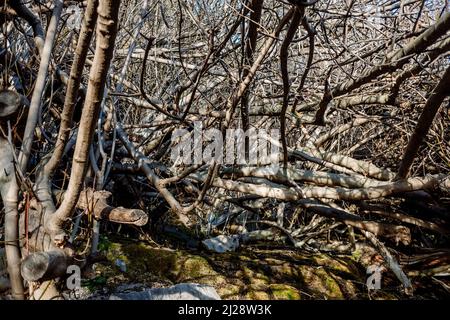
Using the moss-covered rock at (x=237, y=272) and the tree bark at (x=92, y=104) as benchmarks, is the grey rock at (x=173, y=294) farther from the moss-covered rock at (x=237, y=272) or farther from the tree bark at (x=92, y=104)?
the tree bark at (x=92, y=104)

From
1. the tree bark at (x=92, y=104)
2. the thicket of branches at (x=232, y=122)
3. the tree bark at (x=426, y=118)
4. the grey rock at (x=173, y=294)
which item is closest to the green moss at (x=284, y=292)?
the grey rock at (x=173, y=294)

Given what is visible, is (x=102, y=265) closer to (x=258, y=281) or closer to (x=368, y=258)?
(x=258, y=281)

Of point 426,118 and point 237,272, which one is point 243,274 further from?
point 426,118

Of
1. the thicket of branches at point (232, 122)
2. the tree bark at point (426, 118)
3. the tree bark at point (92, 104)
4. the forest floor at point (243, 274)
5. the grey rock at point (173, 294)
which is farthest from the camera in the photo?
the forest floor at point (243, 274)

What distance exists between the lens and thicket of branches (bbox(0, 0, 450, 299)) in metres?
2.05

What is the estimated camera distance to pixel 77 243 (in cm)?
329

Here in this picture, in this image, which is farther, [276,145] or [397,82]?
[276,145]

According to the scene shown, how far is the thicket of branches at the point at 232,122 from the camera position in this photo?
2047 mm

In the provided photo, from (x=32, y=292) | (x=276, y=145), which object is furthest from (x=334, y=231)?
(x=32, y=292)

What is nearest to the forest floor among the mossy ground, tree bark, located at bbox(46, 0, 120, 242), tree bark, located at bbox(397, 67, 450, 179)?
the mossy ground

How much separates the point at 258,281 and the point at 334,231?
2.23m

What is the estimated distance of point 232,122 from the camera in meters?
3.94

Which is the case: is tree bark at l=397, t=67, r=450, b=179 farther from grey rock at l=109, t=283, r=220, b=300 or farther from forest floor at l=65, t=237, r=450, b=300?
grey rock at l=109, t=283, r=220, b=300
